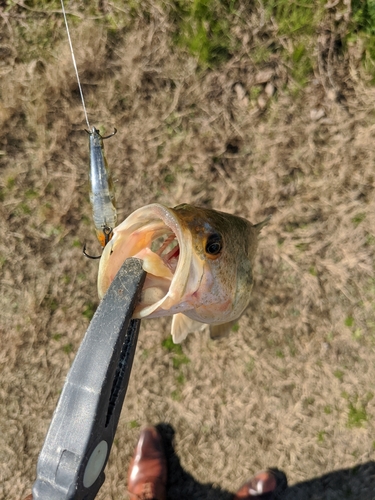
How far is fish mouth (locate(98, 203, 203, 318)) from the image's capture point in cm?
170

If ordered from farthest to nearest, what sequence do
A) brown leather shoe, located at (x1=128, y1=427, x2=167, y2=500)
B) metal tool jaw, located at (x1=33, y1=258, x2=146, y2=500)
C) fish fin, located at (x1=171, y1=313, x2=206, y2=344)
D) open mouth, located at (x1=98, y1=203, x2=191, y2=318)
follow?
brown leather shoe, located at (x1=128, y1=427, x2=167, y2=500) → fish fin, located at (x1=171, y1=313, x2=206, y2=344) → open mouth, located at (x1=98, y1=203, x2=191, y2=318) → metal tool jaw, located at (x1=33, y1=258, x2=146, y2=500)

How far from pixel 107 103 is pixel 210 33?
1007 millimetres

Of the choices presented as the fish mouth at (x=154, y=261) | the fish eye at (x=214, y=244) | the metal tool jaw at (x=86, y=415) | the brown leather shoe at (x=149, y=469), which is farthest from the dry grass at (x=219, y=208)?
the metal tool jaw at (x=86, y=415)

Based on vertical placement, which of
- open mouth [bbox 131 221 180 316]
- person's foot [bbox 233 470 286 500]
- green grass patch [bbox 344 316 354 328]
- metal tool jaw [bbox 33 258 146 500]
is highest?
open mouth [bbox 131 221 180 316]

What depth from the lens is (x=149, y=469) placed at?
3512mm

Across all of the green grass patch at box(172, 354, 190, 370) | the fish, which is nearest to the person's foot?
the green grass patch at box(172, 354, 190, 370)

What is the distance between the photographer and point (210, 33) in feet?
11.2

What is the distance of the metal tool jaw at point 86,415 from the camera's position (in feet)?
5.00

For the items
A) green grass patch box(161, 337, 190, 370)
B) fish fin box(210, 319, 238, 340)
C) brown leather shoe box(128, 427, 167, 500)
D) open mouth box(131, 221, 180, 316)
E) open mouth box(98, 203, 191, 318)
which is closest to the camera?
open mouth box(98, 203, 191, 318)

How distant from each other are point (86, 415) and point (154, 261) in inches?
26.1

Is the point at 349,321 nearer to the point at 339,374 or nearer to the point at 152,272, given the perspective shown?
the point at 339,374

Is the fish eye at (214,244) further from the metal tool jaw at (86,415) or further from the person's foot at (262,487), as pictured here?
the person's foot at (262,487)

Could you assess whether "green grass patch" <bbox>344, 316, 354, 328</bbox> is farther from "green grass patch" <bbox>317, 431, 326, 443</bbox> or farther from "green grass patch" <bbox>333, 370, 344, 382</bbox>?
"green grass patch" <bbox>317, 431, 326, 443</bbox>

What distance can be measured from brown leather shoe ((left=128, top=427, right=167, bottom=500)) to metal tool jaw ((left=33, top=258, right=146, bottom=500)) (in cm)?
198
